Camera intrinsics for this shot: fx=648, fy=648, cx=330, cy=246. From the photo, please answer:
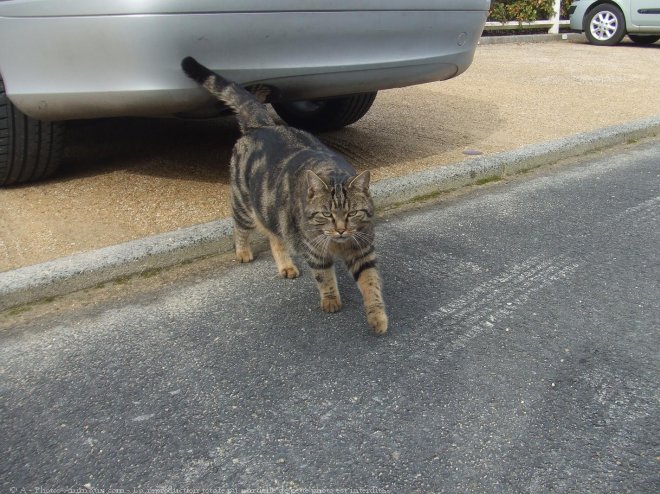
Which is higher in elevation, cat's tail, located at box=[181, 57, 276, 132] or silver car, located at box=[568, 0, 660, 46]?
cat's tail, located at box=[181, 57, 276, 132]

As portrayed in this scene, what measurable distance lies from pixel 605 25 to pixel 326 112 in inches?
376

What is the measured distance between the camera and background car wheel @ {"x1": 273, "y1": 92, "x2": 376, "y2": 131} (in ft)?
18.5

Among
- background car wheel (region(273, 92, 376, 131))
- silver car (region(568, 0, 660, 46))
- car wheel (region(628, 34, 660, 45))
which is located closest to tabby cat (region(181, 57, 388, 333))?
background car wheel (region(273, 92, 376, 131))

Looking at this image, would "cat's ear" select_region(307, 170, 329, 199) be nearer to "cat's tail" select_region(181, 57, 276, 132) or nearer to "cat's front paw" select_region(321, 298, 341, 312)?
"cat's front paw" select_region(321, 298, 341, 312)

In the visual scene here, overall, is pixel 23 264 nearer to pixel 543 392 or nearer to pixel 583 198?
pixel 543 392

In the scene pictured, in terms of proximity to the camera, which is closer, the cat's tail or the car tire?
the cat's tail

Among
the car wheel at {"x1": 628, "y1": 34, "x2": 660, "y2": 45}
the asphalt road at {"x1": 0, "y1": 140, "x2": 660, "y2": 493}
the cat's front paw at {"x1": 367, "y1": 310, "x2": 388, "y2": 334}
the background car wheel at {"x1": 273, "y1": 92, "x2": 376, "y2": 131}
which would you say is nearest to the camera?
the asphalt road at {"x1": 0, "y1": 140, "x2": 660, "y2": 493}

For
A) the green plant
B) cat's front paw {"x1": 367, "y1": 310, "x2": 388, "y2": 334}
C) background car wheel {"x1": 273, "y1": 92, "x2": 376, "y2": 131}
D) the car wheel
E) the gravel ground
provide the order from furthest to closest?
the green plant
the car wheel
background car wheel {"x1": 273, "y1": 92, "x2": 376, "y2": 131}
the gravel ground
cat's front paw {"x1": 367, "y1": 310, "x2": 388, "y2": 334}

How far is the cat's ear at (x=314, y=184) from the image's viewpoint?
118 inches

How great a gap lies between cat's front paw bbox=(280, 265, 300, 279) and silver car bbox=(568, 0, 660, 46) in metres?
11.4

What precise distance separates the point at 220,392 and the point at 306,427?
396 mm

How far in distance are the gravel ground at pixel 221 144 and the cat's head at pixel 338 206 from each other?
114 centimetres

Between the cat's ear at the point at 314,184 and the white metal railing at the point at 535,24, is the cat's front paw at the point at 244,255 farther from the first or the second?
the white metal railing at the point at 535,24

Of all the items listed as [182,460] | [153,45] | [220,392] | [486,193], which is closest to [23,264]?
[153,45]
